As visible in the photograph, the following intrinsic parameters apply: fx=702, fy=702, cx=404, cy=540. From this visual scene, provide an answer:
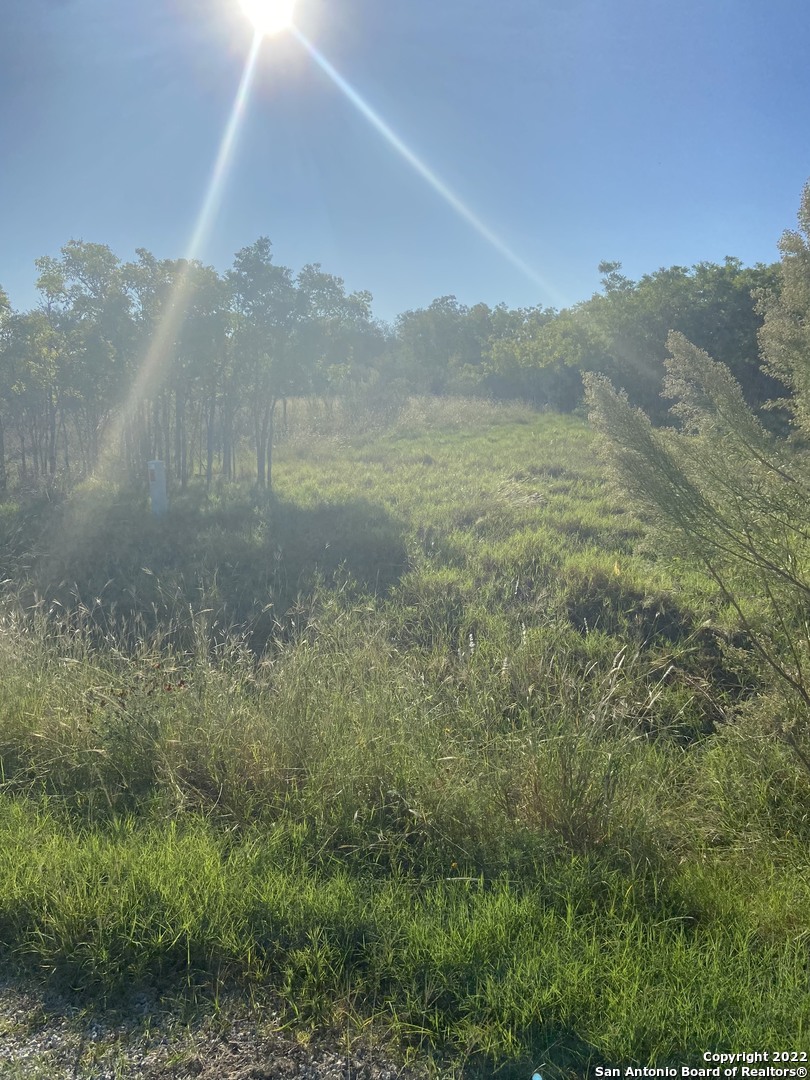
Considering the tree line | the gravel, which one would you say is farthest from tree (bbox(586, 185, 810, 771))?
the tree line

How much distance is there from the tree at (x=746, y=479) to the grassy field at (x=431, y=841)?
0.36m

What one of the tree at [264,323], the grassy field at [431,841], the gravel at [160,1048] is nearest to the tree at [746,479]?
the grassy field at [431,841]

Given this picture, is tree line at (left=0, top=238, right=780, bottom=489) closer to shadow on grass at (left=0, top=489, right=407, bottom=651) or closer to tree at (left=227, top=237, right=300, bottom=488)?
tree at (left=227, top=237, right=300, bottom=488)

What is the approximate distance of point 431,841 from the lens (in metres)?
3.42

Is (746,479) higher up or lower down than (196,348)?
lower down

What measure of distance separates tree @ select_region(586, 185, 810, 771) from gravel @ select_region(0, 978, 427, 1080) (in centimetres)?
293

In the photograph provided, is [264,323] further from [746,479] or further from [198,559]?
[746,479]

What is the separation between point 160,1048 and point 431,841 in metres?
1.48

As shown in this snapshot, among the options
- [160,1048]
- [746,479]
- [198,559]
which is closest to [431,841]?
[160,1048]

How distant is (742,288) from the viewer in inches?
902

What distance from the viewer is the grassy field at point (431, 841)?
235cm

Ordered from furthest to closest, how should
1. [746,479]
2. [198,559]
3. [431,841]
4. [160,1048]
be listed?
[198,559] → [746,479] → [431,841] → [160,1048]

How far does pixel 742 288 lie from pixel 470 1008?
25.2 metres

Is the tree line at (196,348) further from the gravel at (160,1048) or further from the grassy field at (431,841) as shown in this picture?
the gravel at (160,1048)
